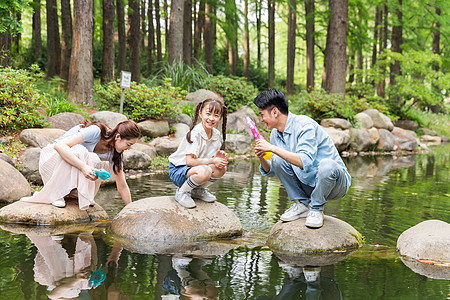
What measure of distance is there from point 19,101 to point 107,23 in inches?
276

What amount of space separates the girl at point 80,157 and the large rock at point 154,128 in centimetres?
622

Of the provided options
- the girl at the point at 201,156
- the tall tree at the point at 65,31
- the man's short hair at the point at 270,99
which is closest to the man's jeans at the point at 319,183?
the man's short hair at the point at 270,99

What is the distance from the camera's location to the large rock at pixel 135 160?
886cm

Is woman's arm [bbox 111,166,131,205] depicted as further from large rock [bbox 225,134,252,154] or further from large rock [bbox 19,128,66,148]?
large rock [bbox 225,134,252,154]

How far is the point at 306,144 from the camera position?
158 inches

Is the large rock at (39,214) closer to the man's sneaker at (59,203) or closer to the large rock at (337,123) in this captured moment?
the man's sneaker at (59,203)

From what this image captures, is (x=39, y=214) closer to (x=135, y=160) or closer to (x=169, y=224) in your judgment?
(x=169, y=224)

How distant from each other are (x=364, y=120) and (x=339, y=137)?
8.76ft

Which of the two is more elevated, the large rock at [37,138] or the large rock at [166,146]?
the large rock at [37,138]

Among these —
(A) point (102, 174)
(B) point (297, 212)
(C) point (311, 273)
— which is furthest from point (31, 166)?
(C) point (311, 273)

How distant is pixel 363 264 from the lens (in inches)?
151

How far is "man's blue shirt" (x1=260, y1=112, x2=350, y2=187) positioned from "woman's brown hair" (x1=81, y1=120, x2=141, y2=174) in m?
1.52

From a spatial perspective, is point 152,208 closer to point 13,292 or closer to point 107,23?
point 13,292

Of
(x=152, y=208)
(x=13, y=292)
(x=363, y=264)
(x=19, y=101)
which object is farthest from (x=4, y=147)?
(x=363, y=264)
